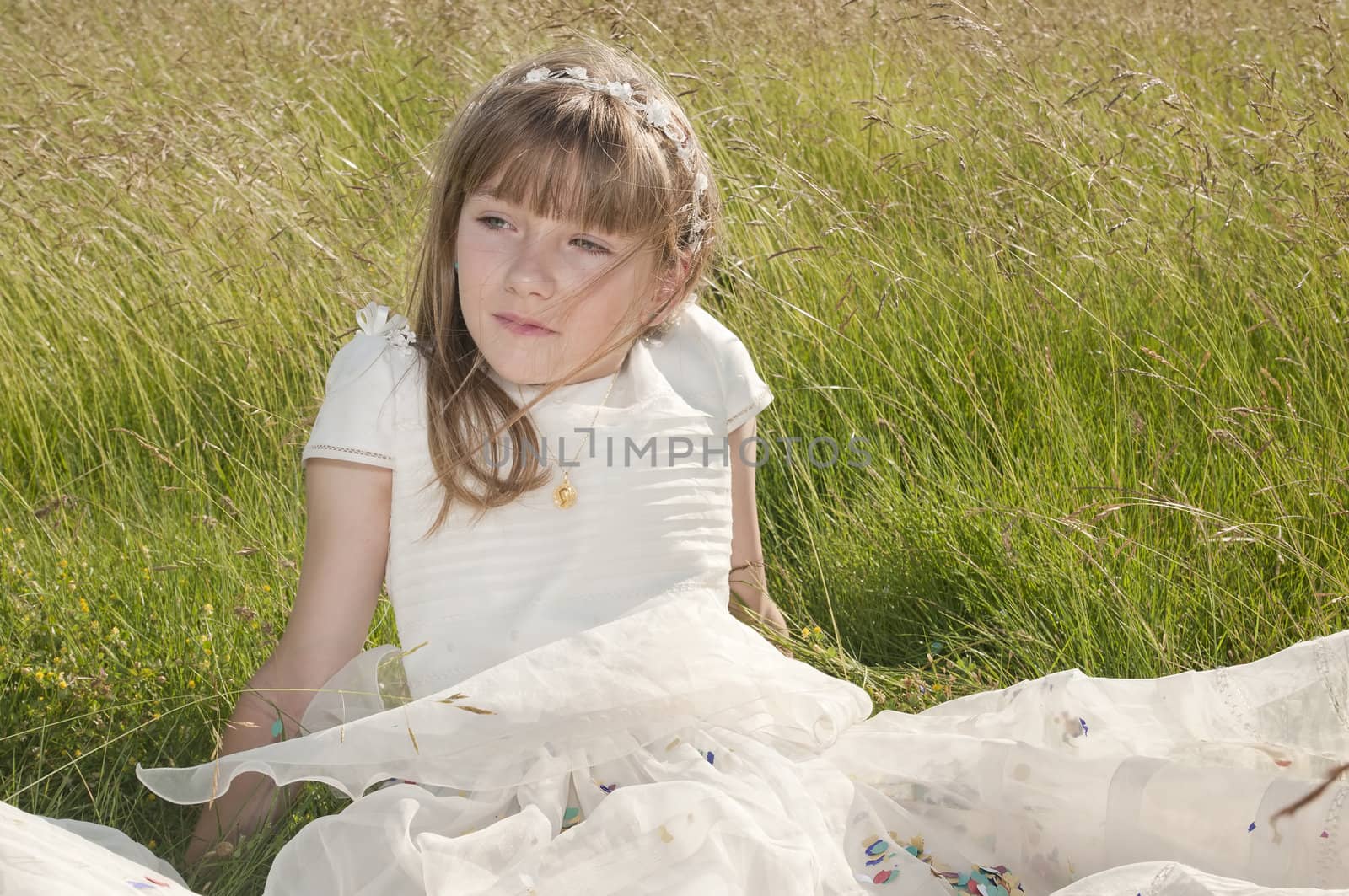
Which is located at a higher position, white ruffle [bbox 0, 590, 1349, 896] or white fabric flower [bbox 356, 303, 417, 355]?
white fabric flower [bbox 356, 303, 417, 355]

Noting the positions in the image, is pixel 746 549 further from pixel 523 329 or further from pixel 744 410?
pixel 523 329

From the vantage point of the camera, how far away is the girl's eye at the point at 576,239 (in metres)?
1.79

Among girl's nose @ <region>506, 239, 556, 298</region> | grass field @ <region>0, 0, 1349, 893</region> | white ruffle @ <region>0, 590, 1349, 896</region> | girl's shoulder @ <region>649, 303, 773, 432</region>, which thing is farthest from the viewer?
grass field @ <region>0, 0, 1349, 893</region>

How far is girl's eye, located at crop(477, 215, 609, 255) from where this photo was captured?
5.87ft

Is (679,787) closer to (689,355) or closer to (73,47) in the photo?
(689,355)

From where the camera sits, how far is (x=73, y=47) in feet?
15.9

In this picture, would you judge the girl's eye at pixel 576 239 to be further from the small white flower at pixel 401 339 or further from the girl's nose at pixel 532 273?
the small white flower at pixel 401 339

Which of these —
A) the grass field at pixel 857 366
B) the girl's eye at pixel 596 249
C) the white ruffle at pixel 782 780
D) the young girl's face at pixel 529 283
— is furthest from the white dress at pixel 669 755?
the grass field at pixel 857 366

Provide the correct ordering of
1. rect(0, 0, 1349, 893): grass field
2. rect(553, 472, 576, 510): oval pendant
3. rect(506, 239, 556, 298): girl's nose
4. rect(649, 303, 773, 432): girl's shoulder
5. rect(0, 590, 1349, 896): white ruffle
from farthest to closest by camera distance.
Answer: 1. rect(0, 0, 1349, 893): grass field
2. rect(649, 303, 773, 432): girl's shoulder
3. rect(553, 472, 576, 510): oval pendant
4. rect(506, 239, 556, 298): girl's nose
5. rect(0, 590, 1349, 896): white ruffle

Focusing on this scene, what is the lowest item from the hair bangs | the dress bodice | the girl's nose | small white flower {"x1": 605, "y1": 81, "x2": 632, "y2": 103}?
the dress bodice

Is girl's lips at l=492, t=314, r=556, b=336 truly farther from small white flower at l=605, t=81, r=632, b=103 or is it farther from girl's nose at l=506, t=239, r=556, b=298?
small white flower at l=605, t=81, r=632, b=103

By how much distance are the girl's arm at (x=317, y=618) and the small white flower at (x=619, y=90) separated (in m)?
0.62

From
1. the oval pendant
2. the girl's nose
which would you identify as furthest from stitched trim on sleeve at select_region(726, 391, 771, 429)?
the girl's nose

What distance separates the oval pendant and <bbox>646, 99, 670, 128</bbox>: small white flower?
53 centimetres
